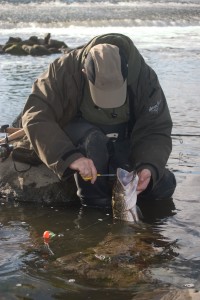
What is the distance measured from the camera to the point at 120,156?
5.41 meters

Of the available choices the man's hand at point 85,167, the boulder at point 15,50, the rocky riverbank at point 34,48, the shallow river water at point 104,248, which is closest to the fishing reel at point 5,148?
the shallow river water at point 104,248

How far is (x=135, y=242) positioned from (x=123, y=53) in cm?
158

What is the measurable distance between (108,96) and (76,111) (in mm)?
694

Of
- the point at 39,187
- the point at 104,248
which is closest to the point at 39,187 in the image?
the point at 39,187

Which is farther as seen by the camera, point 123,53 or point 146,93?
point 146,93

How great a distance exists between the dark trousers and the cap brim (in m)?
0.55

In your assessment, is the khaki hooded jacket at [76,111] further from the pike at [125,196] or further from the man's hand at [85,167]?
the pike at [125,196]

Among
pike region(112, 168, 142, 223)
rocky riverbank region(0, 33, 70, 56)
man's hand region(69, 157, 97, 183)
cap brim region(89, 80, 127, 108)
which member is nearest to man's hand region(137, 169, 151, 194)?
pike region(112, 168, 142, 223)

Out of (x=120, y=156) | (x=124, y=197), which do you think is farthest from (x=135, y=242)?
(x=120, y=156)

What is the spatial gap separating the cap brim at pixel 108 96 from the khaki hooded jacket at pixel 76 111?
1.28 feet

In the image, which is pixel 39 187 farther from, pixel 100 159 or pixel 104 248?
pixel 104 248

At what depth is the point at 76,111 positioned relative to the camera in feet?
17.1

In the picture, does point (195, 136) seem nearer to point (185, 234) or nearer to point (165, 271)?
point (185, 234)

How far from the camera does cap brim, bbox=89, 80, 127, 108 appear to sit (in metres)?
4.58
